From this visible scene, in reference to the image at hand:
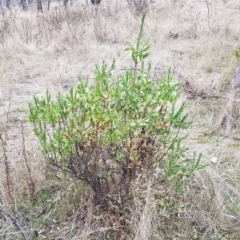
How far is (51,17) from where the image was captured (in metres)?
8.24

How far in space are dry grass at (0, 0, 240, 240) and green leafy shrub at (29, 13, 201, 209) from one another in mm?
191

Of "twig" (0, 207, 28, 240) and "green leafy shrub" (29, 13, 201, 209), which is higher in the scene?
"green leafy shrub" (29, 13, 201, 209)

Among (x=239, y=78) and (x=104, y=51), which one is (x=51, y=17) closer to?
(x=104, y=51)

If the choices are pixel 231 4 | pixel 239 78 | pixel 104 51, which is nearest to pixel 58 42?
pixel 104 51

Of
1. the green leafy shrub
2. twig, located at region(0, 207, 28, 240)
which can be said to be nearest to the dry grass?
twig, located at region(0, 207, 28, 240)

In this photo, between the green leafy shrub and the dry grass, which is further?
the dry grass

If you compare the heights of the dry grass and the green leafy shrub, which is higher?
the green leafy shrub

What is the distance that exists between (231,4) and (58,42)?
429cm

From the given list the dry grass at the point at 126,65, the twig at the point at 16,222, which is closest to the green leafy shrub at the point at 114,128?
the dry grass at the point at 126,65

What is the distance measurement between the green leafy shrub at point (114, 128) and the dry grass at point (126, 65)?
0.63 ft

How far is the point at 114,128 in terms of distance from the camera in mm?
1845

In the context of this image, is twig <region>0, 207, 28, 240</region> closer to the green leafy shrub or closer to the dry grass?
the dry grass

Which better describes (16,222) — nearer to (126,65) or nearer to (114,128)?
(114,128)

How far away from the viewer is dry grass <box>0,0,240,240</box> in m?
2.05
